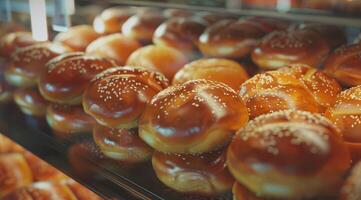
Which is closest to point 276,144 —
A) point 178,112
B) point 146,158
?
point 178,112

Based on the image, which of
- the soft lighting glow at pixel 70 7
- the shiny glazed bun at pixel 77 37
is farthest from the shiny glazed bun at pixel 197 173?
the soft lighting glow at pixel 70 7

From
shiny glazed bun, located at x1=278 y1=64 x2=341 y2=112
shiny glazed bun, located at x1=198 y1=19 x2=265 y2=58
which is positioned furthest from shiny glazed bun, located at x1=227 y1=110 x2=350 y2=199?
shiny glazed bun, located at x1=198 y1=19 x2=265 y2=58

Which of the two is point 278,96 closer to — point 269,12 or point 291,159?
point 291,159

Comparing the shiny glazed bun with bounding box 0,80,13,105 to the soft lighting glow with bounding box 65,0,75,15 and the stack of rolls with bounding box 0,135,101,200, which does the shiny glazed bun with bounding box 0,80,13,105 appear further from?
the soft lighting glow with bounding box 65,0,75,15

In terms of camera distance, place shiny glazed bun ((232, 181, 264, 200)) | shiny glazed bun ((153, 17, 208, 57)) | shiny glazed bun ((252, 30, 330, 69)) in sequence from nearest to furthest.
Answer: shiny glazed bun ((232, 181, 264, 200)) < shiny glazed bun ((252, 30, 330, 69)) < shiny glazed bun ((153, 17, 208, 57))

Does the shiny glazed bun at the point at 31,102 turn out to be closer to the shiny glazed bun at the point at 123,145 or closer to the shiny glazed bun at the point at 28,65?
the shiny glazed bun at the point at 28,65

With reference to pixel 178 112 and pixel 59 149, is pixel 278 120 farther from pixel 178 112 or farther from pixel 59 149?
pixel 59 149
